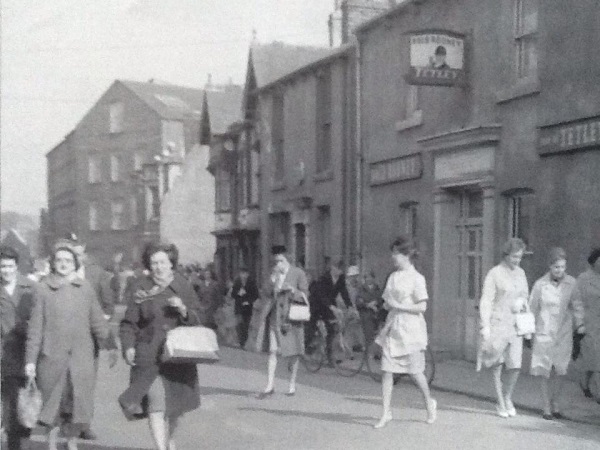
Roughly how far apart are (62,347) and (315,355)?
7.11 m

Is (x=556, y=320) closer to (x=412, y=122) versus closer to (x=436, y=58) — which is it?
(x=436, y=58)

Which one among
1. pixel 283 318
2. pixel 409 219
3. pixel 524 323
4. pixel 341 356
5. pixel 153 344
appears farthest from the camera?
pixel 409 219

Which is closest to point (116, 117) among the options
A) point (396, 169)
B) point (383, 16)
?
point (383, 16)

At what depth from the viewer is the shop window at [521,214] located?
1339 centimetres

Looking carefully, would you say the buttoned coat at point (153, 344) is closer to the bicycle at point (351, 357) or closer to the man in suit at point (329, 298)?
the bicycle at point (351, 357)

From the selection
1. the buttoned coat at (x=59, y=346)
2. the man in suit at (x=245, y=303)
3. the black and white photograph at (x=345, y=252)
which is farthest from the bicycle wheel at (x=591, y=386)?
the man in suit at (x=245, y=303)

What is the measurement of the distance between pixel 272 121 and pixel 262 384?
13.9 metres

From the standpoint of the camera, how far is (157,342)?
22.7 feet

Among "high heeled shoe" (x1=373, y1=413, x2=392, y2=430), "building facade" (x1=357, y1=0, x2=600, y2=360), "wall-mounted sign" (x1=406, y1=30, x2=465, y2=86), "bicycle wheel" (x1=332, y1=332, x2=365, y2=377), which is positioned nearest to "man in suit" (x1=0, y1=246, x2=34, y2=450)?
"high heeled shoe" (x1=373, y1=413, x2=392, y2=430)

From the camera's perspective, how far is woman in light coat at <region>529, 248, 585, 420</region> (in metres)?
9.37

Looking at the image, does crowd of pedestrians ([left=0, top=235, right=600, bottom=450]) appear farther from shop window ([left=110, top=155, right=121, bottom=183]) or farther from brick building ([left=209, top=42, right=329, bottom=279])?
shop window ([left=110, top=155, right=121, bottom=183])

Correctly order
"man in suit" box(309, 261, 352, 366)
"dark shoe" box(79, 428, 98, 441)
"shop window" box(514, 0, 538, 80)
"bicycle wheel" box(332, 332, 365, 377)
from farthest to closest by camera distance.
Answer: "man in suit" box(309, 261, 352, 366) → "bicycle wheel" box(332, 332, 365, 377) → "shop window" box(514, 0, 538, 80) → "dark shoe" box(79, 428, 98, 441)

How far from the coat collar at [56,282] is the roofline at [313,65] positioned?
1315 cm

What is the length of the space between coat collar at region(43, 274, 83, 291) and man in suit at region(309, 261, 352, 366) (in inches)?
278
